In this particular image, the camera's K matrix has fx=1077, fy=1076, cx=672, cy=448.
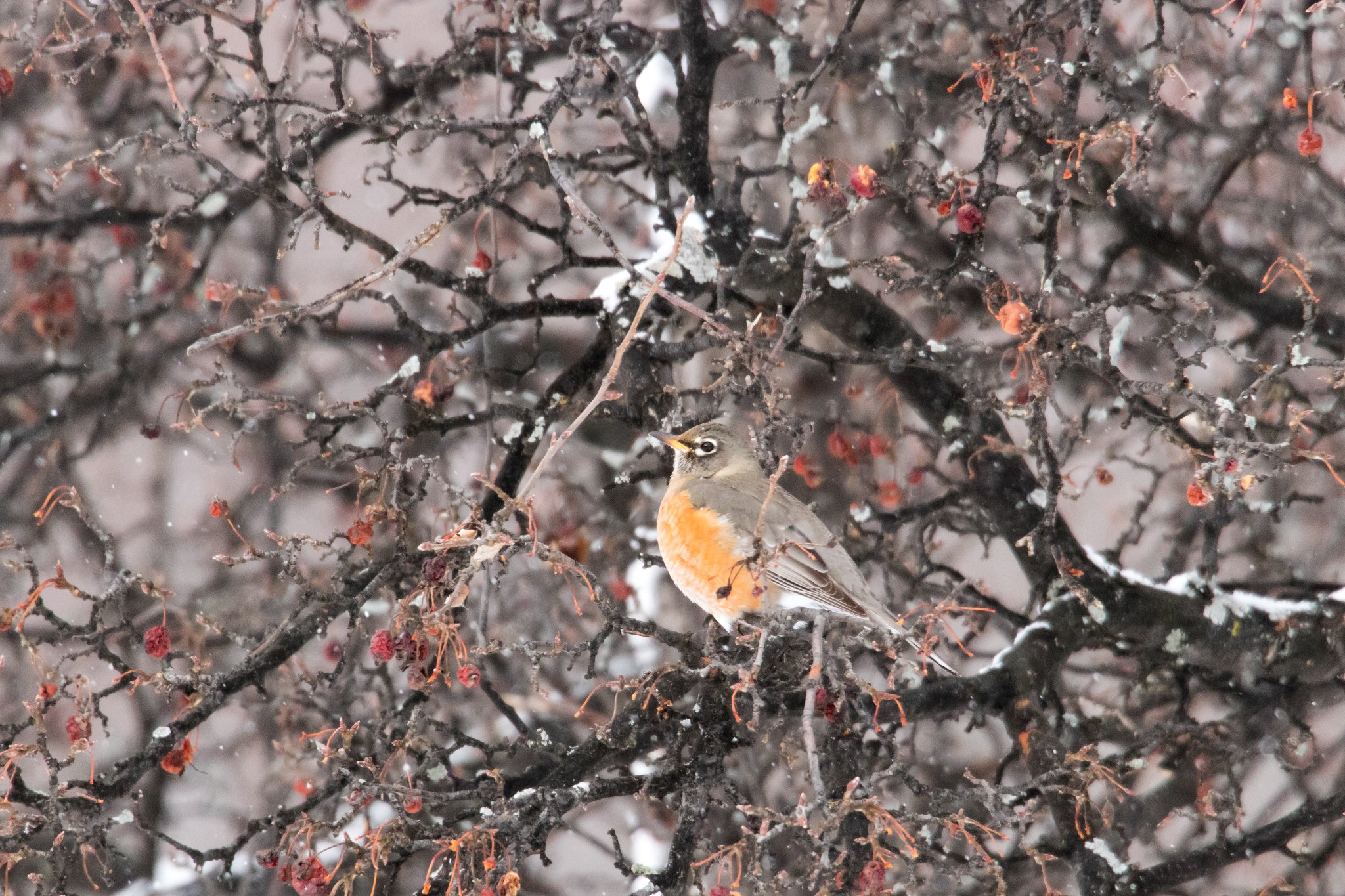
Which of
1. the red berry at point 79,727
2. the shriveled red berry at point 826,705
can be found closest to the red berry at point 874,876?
the shriveled red berry at point 826,705

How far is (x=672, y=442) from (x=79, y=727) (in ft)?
6.41

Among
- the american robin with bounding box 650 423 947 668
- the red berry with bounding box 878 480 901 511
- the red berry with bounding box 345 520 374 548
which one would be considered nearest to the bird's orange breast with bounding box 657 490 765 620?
the american robin with bounding box 650 423 947 668

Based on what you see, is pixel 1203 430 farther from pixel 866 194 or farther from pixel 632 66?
pixel 632 66

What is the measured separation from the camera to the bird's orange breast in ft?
11.2

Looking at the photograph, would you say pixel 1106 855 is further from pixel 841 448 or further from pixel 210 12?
pixel 210 12

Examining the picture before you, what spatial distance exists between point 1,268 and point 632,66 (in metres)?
4.45

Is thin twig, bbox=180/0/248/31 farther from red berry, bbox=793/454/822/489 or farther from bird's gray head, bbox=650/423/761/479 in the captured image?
red berry, bbox=793/454/822/489

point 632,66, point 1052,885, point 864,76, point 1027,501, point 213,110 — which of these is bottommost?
point 1052,885

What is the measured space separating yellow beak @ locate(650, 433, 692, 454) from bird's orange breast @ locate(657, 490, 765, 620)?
0.19m

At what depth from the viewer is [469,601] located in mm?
5723

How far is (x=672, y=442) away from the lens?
12.3ft

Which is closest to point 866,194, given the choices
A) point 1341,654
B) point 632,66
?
point 632,66

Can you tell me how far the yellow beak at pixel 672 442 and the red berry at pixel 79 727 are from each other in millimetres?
1816

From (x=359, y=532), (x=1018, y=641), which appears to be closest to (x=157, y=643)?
(x=359, y=532)
